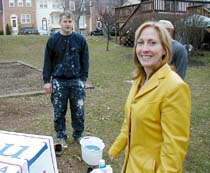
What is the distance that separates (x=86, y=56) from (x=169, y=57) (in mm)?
2445

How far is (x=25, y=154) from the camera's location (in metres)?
1.61

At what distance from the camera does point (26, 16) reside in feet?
180

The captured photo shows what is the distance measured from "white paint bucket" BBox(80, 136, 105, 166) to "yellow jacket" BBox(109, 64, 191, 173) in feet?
5.85

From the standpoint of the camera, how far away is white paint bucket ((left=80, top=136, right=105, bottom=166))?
3.94m

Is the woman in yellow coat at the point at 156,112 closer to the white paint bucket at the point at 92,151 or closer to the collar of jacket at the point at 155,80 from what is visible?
the collar of jacket at the point at 155,80

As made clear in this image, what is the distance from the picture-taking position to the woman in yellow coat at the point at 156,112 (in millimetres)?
1920

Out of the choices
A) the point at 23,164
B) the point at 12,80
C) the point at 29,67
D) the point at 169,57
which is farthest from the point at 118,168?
the point at 29,67

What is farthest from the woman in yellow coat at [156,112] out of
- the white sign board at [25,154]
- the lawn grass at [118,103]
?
the lawn grass at [118,103]

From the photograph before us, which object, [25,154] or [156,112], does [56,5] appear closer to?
[156,112]

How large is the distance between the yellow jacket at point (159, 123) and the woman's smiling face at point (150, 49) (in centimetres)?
6

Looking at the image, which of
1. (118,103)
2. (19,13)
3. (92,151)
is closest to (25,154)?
(92,151)

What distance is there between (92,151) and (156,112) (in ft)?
6.92

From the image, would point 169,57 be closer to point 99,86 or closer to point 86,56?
point 86,56

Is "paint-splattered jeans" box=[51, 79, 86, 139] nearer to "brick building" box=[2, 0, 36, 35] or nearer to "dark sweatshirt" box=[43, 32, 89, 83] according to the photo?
"dark sweatshirt" box=[43, 32, 89, 83]
